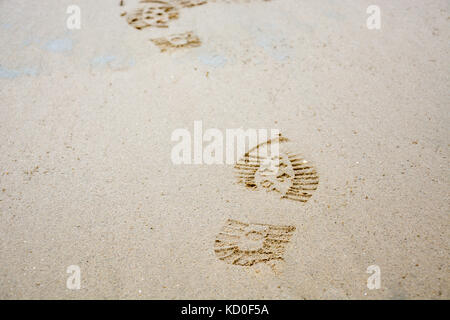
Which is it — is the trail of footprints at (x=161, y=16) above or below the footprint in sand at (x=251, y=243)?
above

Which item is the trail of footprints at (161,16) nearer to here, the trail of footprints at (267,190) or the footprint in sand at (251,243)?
the trail of footprints at (267,190)

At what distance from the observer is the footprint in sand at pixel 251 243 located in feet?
5.29

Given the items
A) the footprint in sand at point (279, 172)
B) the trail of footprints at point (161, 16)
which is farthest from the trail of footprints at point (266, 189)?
the trail of footprints at point (161, 16)

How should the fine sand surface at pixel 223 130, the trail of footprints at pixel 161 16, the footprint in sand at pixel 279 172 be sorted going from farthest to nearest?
1. the trail of footprints at pixel 161 16
2. the footprint in sand at pixel 279 172
3. the fine sand surface at pixel 223 130

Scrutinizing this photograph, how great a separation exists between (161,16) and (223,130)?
64.7 inches

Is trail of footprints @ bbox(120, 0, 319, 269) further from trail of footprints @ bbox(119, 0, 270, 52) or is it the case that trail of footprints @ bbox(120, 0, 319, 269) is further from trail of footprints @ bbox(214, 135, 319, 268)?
trail of footprints @ bbox(119, 0, 270, 52)

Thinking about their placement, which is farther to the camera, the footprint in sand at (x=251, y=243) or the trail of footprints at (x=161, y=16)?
the trail of footprints at (x=161, y=16)

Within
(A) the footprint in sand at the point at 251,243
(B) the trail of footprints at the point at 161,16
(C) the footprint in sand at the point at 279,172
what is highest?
(B) the trail of footprints at the point at 161,16

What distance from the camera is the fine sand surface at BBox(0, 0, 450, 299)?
5.15 ft

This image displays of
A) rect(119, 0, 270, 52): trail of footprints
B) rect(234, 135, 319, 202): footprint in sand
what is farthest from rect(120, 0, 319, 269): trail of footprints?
rect(119, 0, 270, 52): trail of footprints

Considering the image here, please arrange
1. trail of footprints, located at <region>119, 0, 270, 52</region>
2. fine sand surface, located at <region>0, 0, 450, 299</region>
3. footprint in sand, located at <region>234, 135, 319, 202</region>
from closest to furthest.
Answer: fine sand surface, located at <region>0, 0, 450, 299</region> < footprint in sand, located at <region>234, 135, 319, 202</region> < trail of footprints, located at <region>119, 0, 270, 52</region>

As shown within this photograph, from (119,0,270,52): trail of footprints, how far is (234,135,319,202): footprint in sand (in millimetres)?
1341

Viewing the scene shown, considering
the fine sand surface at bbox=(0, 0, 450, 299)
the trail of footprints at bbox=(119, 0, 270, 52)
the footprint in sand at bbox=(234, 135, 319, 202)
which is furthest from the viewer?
the trail of footprints at bbox=(119, 0, 270, 52)

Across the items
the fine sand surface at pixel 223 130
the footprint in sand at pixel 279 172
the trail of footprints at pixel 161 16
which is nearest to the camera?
the fine sand surface at pixel 223 130
